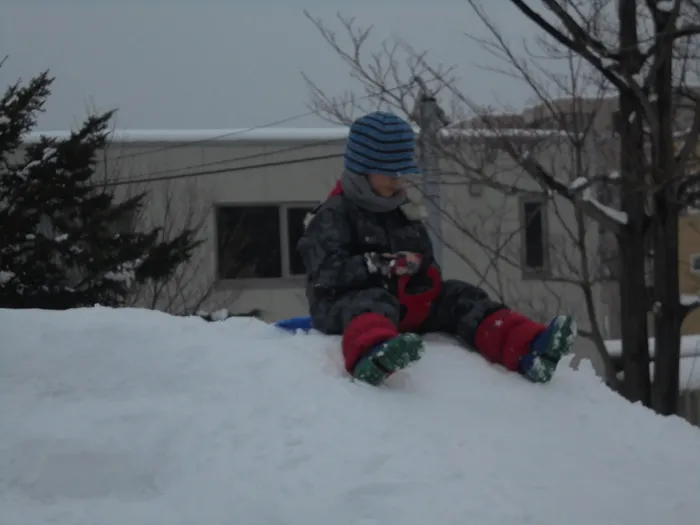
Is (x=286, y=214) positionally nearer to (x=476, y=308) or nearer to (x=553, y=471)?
(x=476, y=308)

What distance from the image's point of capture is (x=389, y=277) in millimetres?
4141

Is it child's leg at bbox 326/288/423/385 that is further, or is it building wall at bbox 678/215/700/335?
building wall at bbox 678/215/700/335

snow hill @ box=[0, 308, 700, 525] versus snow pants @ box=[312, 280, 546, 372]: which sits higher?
snow pants @ box=[312, 280, 546, 372]

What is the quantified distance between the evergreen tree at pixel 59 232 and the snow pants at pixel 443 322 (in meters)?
7.22

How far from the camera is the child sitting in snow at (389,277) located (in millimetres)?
3900

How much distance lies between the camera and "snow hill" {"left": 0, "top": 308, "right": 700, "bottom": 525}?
9.39 ft

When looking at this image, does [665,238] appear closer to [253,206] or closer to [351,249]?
[351,249]

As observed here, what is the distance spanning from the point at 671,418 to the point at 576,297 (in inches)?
503

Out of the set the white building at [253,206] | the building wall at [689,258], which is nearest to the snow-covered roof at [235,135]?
the white building at [253,206]

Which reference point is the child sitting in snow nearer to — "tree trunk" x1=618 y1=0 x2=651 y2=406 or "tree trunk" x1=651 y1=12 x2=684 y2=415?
"tree trunk" x1=651 y1=12 x2=684 y2=415

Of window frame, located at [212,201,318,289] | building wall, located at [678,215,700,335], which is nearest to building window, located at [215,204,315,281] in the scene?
window frame, located at [212,201,318,289]

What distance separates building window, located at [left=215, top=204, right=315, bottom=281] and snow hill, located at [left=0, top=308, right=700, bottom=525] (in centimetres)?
1135

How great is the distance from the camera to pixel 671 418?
4.13 meters

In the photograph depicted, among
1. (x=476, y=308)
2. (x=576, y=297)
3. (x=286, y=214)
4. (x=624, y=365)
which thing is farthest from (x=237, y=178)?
(x=476, y=308)
